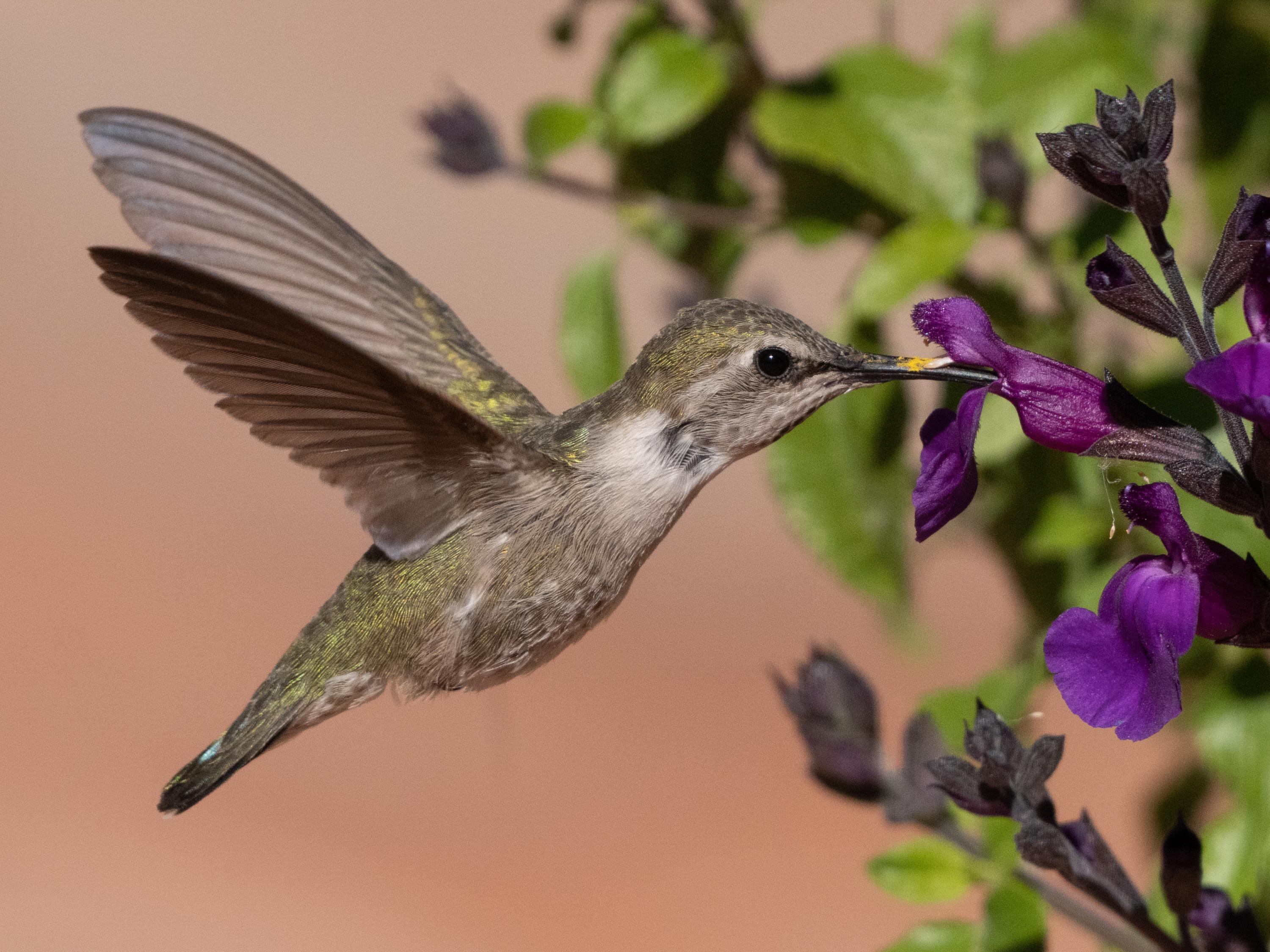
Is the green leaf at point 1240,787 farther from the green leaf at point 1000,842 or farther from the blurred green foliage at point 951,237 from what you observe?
the green leaf at point 1000,842

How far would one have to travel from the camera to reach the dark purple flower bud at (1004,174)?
1.15 metres

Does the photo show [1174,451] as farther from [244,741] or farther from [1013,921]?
[244,741]

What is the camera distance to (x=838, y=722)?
3.21ft

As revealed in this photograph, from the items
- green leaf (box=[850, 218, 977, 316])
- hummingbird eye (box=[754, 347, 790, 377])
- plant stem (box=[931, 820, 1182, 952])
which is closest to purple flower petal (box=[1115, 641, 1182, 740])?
plant stem (box=[931, 820, 1182, 952])

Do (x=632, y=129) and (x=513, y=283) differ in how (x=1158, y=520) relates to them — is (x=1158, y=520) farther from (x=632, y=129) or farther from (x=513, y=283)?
(x=513, y=283)

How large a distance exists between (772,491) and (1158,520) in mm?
728

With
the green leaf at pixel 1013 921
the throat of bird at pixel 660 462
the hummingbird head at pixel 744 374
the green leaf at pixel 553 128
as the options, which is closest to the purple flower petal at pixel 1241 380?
the hummingbird head at pixel 744 374

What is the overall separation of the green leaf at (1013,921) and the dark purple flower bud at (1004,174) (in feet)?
1.92

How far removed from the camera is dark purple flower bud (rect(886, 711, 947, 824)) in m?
0.96

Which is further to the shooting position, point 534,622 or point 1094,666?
point 534,622

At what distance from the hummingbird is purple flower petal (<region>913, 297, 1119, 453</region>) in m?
0.03

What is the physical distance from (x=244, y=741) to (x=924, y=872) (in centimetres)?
56

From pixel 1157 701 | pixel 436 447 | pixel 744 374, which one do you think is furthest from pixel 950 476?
pixel 436 447

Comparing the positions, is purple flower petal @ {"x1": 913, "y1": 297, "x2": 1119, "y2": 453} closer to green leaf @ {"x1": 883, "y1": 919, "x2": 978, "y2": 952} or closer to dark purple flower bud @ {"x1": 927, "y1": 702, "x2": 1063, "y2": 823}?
dark purple flower bud @ {"x1": 927, "y1": 702, "x2": 1063, "y2": 823}
